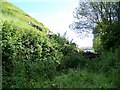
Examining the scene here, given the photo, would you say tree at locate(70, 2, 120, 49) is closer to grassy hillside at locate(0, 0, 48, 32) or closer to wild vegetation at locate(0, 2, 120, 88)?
grassy hillside at locate(0, 0, 48, 32)

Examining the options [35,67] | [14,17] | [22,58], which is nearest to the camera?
[35,67]

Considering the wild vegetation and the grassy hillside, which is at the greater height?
the grassy hillside

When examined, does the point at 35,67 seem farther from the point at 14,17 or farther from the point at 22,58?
the point at 14,17

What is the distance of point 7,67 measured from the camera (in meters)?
8.95

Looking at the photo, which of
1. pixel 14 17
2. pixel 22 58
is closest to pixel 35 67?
pixel 22 58

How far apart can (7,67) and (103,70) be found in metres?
4.17

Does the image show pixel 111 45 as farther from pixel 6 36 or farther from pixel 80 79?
pixel 6 36

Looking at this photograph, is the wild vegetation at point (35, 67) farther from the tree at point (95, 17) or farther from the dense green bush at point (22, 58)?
the tree at point (95, 17)

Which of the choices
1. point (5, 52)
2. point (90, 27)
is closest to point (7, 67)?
point (5, 52)

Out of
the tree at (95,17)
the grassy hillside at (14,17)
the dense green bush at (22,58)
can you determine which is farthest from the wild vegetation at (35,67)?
the tree at (95,17)

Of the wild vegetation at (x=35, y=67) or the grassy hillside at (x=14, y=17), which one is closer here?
the wild vegetation at (x=35, y=67)

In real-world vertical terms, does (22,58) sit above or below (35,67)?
above

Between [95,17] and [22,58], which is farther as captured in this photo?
[95,17]

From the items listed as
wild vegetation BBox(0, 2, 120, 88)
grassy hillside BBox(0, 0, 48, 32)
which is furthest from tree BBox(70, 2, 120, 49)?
wild vegetation BBox(0, 2, 120, 88)
